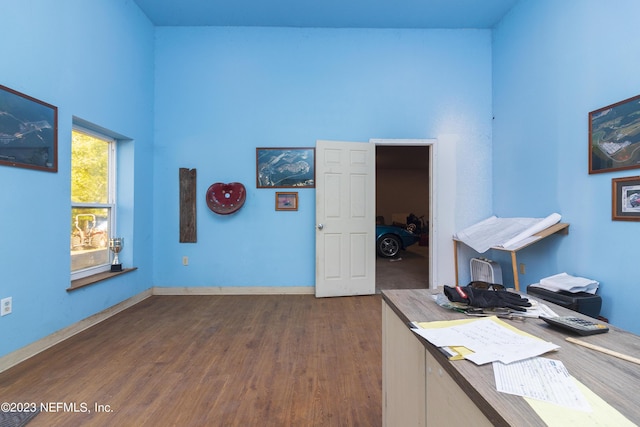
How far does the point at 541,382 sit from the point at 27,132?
10.7 ft

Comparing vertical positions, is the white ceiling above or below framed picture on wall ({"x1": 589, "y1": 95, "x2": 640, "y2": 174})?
above

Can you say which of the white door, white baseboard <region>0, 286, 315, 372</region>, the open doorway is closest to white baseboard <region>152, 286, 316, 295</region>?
white baseboard <region>0, 286, 315, 372</region>

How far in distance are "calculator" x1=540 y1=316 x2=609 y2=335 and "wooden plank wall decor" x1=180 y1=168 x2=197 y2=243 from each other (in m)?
3.81

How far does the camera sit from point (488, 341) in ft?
2.74

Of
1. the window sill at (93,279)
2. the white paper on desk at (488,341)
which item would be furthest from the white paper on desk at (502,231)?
the window sill at (93,279)

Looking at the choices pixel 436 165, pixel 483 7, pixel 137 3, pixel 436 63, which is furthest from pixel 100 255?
pixel 483 7

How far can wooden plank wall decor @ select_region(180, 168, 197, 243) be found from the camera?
3.87m

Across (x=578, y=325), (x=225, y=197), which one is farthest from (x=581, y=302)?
(x=225, y=197)

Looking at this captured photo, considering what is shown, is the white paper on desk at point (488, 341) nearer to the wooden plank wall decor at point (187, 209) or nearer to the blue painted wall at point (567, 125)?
the blue painted wall at point (567, 125)

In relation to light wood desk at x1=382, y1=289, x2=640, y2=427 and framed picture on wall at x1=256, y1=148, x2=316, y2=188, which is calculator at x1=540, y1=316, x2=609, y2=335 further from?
framed picture on wall at x1=256, y1=148, x2=316, y2=188

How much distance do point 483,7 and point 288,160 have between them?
3.05 metres

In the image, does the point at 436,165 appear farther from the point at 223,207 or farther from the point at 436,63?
the point at 223,207

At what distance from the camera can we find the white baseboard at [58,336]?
2.06 m

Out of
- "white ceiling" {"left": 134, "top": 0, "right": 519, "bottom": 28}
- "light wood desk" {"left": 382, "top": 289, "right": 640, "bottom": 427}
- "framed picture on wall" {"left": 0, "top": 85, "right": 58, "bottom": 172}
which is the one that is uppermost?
"white ceiling" {"left": 134, "top": 0, "right": 519, "bottom": 28}
